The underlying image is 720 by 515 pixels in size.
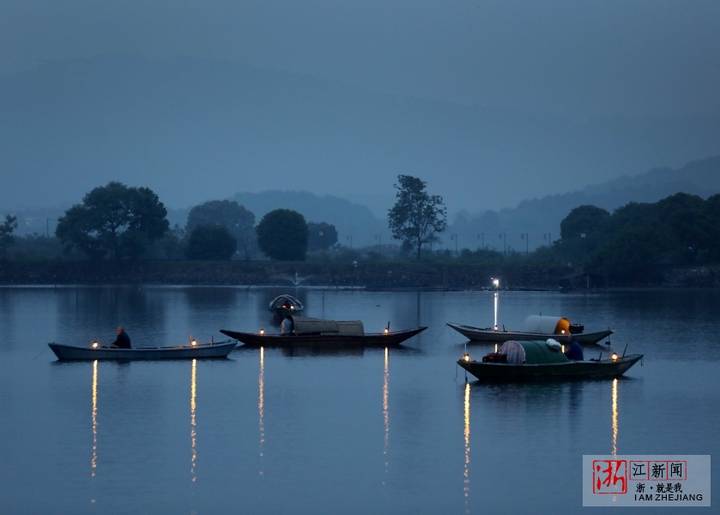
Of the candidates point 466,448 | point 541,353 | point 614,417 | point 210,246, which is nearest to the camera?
point 466,448

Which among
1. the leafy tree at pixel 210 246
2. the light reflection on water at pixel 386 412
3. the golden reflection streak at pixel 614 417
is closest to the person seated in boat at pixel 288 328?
the light reflection on water at pixel 386 412

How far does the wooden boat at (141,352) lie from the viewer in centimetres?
6488

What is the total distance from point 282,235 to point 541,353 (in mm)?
127722

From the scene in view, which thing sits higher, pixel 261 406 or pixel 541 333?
pixel 541 333

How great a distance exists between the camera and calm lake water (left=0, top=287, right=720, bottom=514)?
35.4 metres

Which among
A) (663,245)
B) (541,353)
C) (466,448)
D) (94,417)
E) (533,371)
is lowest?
(466,448)

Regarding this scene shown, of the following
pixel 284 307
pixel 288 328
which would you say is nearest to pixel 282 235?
pixel 284 307

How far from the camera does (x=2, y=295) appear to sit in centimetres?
15212

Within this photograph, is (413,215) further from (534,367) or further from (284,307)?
(534,367)

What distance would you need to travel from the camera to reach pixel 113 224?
591ft

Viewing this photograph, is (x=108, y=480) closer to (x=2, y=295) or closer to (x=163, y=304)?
(x=163, y=304)

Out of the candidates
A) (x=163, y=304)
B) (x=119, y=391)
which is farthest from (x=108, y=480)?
(x=163, y=304)

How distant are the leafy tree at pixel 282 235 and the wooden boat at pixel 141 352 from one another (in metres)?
114

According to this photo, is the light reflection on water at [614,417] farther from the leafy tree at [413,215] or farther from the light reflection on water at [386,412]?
the leafy tree at [413,215]
